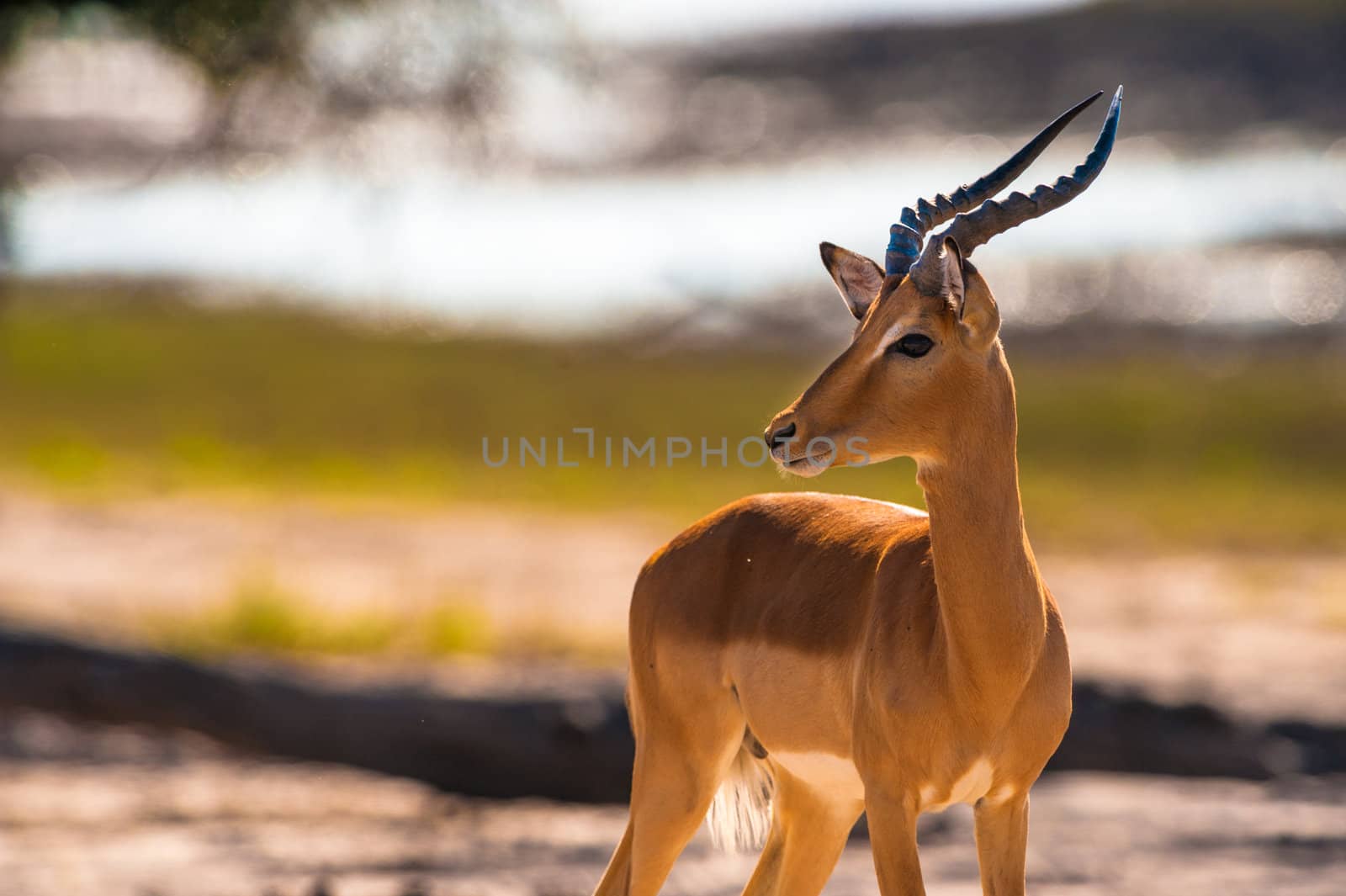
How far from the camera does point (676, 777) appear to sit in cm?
511

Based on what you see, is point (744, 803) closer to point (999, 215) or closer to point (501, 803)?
point (999, 215)

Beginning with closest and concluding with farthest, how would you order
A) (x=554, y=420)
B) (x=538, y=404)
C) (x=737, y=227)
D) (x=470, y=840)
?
(x=470, y=840) < (x=554, y=420) < (x=538, y=404) < (x=737, y=227)

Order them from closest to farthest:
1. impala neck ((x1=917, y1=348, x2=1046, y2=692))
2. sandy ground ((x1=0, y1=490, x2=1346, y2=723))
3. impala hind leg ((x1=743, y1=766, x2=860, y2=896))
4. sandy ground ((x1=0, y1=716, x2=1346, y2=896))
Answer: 1. impala neck ((x1=917, y1=348, x2=1046, y2=692))
2. impala hind leg ((x1=743, y1=766, x2=860, y2=896))
3. sandy ground ((x1=0, y1=716, x2=1346, y2=896))
4. sandy ground ((x1=0, y1=490, x2=1346, y2=723))

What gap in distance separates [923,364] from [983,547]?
511 millimetres

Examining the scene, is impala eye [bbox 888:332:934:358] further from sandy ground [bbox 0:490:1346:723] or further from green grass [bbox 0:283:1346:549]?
green grass [bbox 0:283:1346:549]

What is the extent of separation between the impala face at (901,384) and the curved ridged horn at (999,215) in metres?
0.04

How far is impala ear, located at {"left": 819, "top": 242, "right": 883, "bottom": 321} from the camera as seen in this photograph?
15.3ft

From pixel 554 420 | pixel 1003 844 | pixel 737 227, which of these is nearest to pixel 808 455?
pixel 1003 844

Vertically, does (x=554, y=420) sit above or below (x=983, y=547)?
above

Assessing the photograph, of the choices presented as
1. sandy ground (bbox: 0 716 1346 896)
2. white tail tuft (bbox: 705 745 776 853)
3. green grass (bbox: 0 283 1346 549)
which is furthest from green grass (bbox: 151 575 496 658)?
white tail tuft (bbox: 705 745 776 853)

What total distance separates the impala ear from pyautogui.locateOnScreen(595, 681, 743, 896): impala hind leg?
1257 mm

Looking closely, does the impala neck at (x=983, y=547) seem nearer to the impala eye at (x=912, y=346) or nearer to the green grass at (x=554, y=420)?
the impala eye at (x=912, y=346)

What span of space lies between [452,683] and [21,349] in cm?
2886

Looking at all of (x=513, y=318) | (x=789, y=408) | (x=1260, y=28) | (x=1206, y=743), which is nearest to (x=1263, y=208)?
(x=1260, y=28)
